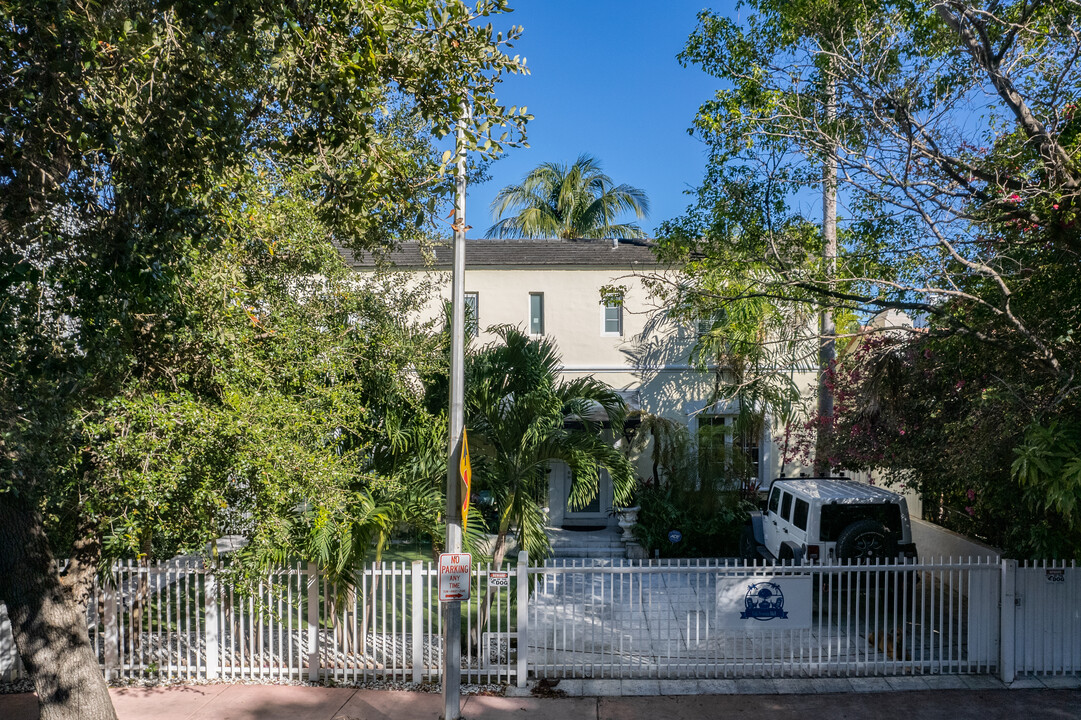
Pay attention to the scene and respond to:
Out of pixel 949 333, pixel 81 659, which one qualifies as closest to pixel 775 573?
pixel 949 333

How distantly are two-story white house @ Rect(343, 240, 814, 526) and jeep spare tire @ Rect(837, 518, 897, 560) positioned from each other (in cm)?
602

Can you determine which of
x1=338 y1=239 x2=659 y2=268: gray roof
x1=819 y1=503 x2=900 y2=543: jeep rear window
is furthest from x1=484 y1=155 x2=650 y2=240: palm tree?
x1=819 y1=503 x2=900 y2=543: jeep rear window

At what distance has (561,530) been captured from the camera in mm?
15820

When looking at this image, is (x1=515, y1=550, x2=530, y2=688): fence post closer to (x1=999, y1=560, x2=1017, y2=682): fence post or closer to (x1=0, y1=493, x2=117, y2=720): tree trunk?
(x1=0, y1=493, x2=117, y2=720): tree trunk

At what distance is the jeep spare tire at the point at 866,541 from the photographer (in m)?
9.89

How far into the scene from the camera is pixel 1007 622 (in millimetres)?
8227

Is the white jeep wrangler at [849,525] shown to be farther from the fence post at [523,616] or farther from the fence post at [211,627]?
the fence post at [211,627]

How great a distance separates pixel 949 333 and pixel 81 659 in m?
9.72

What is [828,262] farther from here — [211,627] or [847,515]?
[211,627]

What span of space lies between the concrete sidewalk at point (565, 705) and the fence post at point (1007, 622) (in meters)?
0.28

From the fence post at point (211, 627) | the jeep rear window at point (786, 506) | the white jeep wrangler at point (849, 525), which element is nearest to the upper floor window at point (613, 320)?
the jeep rear window at point (786, 506)

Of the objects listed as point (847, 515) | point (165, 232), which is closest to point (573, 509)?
point (847, 515)

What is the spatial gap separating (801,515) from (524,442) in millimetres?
4468

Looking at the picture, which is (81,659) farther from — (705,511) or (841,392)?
(841,392)
